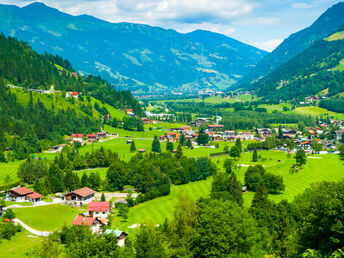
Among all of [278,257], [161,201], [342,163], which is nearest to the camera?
[278,257]

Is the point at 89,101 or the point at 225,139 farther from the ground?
the point at 89,101

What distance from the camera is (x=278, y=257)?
1388 inches

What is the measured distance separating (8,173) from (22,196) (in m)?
20.4

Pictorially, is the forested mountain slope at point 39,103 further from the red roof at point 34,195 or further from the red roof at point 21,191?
the red roof at point 34,195

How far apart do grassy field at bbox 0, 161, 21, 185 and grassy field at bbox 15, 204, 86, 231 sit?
52.3 ft

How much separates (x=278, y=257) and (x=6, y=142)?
309 feet

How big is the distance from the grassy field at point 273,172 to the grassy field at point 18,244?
41.9 feet

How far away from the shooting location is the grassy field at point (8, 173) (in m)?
75.3

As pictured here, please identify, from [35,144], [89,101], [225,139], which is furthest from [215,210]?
[89,101]

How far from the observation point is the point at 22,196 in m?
66.7

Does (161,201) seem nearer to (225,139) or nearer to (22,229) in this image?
(22,229)

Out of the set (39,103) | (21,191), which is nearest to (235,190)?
(21,191)

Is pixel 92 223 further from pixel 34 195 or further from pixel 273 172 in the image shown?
pixel 273 172

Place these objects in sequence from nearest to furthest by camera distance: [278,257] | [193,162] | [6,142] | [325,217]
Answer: [325,217] → [278,257] → [193,162] → [6,142]
